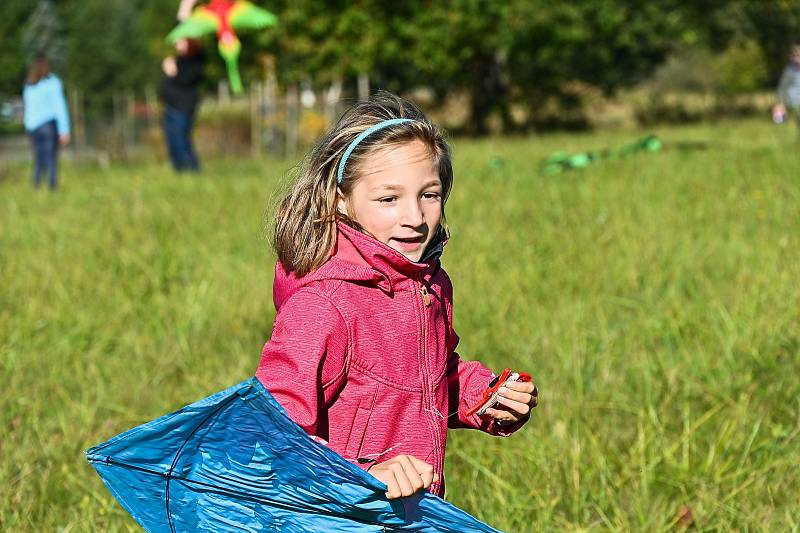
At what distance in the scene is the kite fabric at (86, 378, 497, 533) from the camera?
1790 mm

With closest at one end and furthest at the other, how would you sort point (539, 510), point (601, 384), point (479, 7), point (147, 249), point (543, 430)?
point (539, 510)
point (543, 430)
point (601, 384)
point (147, 249)
point (479, 7)

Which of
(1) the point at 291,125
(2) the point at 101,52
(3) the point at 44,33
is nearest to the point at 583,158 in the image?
(1) the point at 291,125

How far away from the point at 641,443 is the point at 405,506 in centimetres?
149

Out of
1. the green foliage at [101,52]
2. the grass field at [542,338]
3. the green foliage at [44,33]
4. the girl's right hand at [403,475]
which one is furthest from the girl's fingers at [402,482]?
the green foliage at [101,52]

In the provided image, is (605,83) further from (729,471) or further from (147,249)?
(729,471)

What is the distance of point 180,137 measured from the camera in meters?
12.0

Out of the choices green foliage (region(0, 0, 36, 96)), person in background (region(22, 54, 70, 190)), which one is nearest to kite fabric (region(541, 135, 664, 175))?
person in background (region(22, 54, 70, 190))

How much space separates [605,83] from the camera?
99.5ft

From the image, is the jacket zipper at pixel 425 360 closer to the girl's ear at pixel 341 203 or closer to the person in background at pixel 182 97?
the girl's ear at pixel 341 203

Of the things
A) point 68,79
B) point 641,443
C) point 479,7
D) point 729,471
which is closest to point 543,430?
point 641,443

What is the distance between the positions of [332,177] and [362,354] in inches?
14.0

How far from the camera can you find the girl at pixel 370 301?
1.88 metres

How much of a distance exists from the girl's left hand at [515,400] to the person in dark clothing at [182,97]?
1009 centimetres

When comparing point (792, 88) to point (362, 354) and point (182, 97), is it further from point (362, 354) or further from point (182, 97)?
point (362, 354)
